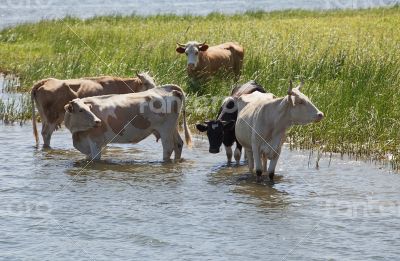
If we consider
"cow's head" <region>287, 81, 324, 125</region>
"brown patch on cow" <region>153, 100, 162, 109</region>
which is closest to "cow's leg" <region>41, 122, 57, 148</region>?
"brown patch on cow" <region>153, 100, 162, 109</region>

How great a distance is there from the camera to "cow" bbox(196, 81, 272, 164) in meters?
13.4

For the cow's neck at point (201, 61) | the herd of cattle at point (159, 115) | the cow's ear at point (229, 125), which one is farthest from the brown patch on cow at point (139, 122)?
the cow's neck at point (201, 61)

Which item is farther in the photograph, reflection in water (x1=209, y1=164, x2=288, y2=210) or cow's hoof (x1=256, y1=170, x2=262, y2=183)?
cow's hoof (x1=256, y1=170, x2=262, y2=183)

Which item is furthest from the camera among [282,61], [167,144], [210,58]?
[210,58]

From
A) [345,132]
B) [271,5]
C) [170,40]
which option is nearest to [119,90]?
[345,132]

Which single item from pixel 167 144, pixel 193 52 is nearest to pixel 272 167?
pixel 167 144

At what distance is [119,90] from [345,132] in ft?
12.1

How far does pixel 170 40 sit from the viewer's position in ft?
78.4

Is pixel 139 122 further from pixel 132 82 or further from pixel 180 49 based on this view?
pixel 180 49

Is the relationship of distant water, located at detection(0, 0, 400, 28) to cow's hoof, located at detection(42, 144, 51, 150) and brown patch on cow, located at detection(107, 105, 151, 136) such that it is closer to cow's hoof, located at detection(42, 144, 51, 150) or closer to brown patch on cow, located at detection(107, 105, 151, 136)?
cow's hoof, located at detection(42, 144, 51, 150)

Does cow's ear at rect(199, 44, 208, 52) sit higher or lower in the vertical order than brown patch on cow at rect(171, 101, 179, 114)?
higher

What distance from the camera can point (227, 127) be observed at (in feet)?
44.3

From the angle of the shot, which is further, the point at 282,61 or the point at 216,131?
the point at 282,61

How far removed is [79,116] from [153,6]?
40.5m
